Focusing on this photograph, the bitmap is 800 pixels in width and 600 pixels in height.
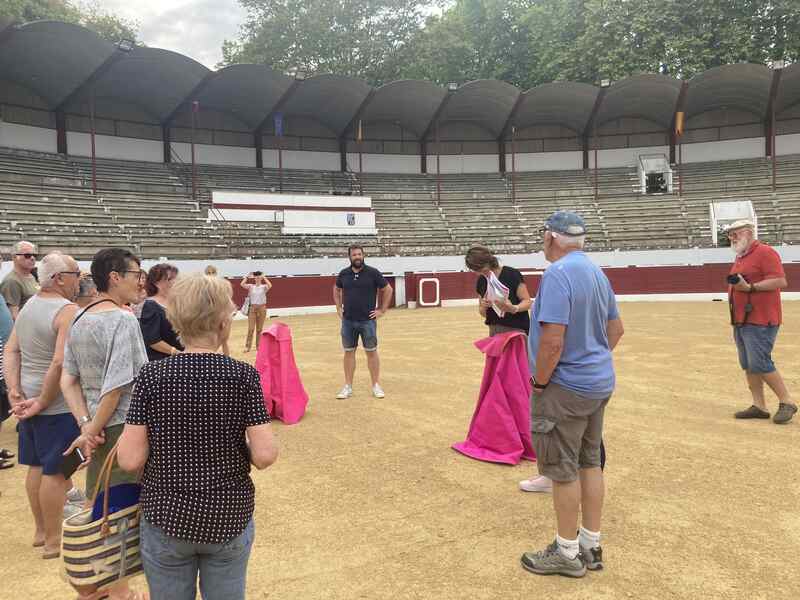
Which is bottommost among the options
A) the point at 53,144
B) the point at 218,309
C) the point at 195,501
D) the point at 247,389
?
the point at 195,501

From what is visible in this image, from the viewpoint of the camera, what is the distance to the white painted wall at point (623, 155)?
1197 inches

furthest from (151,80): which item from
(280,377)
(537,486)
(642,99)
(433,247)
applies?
(537,486)

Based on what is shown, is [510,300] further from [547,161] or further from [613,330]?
[547,161]

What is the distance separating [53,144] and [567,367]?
89.4ft

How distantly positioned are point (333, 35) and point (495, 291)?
36311 mm

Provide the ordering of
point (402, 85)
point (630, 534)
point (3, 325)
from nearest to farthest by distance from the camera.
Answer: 1. point (630, 534)
2. point (3, 325)
3. point (402, 85)

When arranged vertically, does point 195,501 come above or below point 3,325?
below

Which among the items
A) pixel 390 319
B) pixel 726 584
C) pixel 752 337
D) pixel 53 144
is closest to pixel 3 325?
pixel 726 584

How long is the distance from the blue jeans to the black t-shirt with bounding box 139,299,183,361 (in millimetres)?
2078

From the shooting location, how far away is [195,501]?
1.66m

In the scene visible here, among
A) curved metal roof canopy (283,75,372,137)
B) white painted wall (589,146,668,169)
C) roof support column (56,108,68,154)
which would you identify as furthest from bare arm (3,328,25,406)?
white painted wall (589,146,668,169)

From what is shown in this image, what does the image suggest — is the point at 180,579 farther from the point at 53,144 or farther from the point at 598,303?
the point at 53,144

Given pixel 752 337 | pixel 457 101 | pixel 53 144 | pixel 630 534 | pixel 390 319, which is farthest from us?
pixel 457 101

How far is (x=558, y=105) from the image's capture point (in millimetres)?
28859
